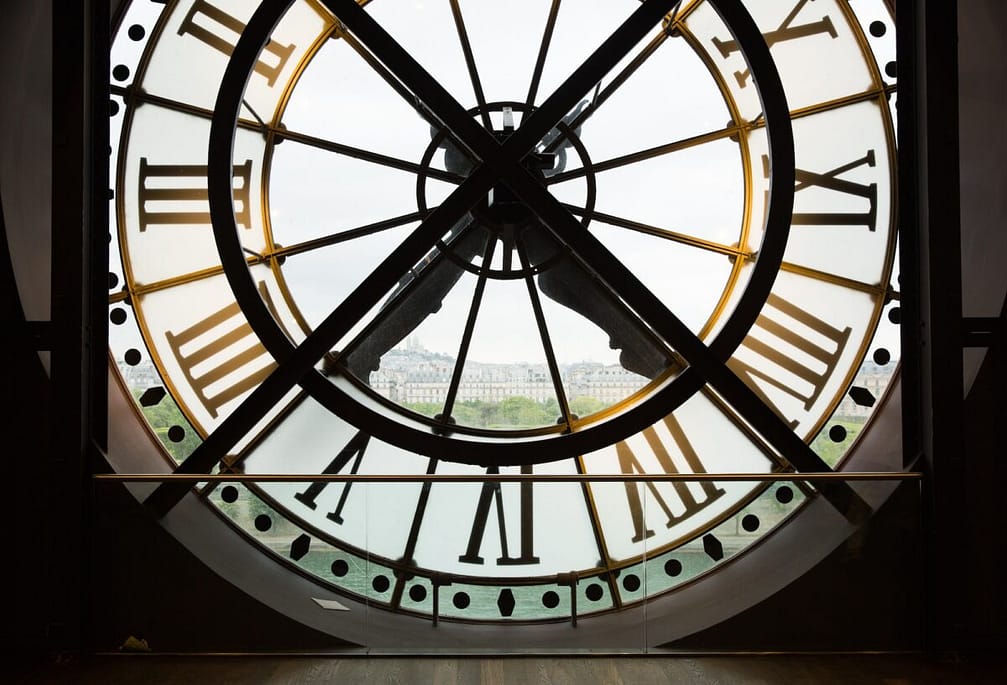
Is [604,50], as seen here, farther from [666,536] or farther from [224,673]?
[224,673]

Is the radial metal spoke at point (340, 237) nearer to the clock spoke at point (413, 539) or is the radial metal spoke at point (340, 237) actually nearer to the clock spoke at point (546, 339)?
the clock spoke at point (546, 339)

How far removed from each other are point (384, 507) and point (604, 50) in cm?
219

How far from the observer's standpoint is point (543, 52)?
3.95 meters

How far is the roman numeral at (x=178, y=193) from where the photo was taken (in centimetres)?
396

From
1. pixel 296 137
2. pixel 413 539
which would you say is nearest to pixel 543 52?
pixel 296 137

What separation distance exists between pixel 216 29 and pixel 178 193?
34.6 inches

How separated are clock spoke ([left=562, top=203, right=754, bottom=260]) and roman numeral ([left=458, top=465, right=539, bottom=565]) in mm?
1544

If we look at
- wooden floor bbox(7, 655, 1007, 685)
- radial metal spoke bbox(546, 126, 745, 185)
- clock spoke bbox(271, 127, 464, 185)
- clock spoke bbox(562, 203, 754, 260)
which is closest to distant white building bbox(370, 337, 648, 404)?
clock spoke bbox(562, 203, 754, 260)

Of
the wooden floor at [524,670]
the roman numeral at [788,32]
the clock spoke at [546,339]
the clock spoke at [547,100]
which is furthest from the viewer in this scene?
the clock spoke at [546,339]

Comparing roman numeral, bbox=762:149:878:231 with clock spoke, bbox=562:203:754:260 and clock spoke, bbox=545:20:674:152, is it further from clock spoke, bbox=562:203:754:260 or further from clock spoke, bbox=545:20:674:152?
clock spoke, bbox=545:20:674:152

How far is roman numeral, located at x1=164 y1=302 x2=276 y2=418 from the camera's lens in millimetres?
4062

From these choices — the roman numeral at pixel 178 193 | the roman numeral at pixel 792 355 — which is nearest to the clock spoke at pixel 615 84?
the roman numeral at pixel 792 355

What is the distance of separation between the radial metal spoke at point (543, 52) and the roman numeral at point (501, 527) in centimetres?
203
